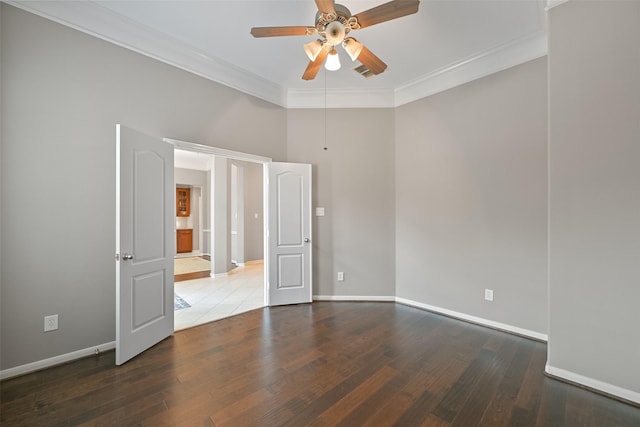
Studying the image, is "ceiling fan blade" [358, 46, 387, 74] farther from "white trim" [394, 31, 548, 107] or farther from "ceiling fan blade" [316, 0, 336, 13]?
"white trim" [394, 31, 548, 107]

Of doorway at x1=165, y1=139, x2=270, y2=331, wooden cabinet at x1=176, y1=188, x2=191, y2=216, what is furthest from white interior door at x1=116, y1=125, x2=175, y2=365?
wooden cabinet at x1=176, y1=188, x2=191, y2=216

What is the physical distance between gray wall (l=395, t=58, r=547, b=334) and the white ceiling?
10.1 inches

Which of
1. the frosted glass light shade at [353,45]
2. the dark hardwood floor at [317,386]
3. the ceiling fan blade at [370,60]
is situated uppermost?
the frosted glass light shade at [353,45]

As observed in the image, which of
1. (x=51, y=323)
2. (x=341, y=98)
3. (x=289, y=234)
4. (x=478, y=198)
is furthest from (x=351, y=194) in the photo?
(x=51, y=323)

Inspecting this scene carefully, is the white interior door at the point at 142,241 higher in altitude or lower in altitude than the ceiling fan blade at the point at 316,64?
lower

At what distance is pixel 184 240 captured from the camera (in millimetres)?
10086

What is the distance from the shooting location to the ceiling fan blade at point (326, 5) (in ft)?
6.21

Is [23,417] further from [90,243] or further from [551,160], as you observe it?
[551,160]

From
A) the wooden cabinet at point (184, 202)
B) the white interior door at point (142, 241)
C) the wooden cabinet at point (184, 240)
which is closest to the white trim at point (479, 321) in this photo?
the white interior door at point (142, 241)

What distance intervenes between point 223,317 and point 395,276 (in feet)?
8.31

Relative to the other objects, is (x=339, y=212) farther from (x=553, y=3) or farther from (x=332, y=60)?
(x=553, y=3)

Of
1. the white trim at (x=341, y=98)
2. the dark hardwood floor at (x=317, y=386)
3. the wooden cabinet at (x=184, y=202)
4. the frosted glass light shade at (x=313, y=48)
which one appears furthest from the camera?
the wooden cabinet at (x=184, y=202)

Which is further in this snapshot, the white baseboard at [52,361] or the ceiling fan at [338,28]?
the white baseboard at [52,361]

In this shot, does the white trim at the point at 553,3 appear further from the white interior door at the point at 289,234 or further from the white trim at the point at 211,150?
the white trim at the point at 211,150
